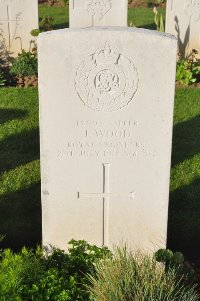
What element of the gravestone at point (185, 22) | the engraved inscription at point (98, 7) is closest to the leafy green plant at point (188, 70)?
the gravestone at point (185, 22)

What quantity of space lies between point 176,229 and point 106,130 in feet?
4.91

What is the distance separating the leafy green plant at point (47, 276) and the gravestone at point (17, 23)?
633cm

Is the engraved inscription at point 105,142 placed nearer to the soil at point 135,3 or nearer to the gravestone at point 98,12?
the gravestone at point 98,12

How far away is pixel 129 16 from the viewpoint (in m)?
14.4

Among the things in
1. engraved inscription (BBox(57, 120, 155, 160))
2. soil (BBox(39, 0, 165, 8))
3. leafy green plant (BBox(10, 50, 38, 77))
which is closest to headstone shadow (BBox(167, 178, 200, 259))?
engraved inscription (BBox(57, 120, 155, 160))

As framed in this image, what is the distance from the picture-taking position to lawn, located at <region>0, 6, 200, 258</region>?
5168mm

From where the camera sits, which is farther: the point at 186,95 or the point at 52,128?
the point at 186,95

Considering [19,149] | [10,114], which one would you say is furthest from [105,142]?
[10,114]

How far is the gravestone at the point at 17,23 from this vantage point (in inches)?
388

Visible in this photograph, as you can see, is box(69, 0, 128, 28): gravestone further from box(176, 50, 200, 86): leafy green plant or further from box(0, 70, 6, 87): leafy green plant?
box(0, 70, 6, 87): leafy green plant

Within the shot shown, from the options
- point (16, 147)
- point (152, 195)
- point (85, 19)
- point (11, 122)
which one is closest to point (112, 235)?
point (152, 195)

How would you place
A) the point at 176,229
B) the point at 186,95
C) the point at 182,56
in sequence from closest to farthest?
1. the point at 176,229
2. the point at 186,95
3. the point at 182,56

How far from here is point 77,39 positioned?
3.93m

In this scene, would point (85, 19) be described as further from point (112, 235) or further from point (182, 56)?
point (112, 235)
